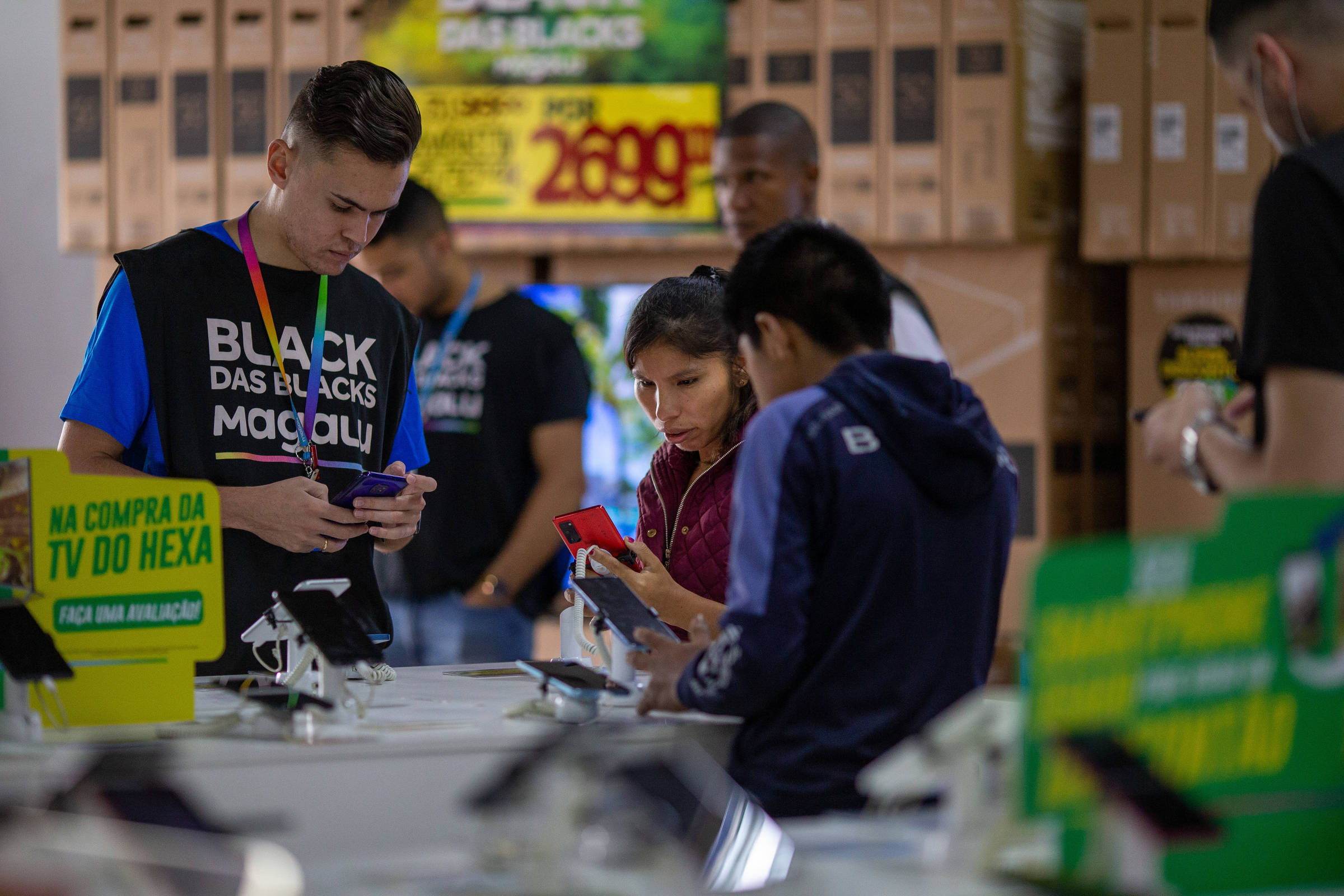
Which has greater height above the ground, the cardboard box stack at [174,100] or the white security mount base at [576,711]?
the cardboard box stack at [174,100]

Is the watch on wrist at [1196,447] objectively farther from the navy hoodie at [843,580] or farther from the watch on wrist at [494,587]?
the watch on wrist at [494,587]

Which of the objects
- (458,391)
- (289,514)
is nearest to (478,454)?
(458,391)

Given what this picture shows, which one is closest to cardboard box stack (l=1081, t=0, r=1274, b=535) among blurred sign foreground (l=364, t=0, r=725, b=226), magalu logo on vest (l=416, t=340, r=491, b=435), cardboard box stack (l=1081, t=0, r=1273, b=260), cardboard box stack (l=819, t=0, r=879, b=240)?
cardboard box stack (l=1081, t=0, r=1273, b=260)

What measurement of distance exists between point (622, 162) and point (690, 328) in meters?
2.31

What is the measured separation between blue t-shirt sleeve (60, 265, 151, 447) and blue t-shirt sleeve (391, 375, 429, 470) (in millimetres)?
467

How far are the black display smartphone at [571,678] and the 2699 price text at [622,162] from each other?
2.75 metres

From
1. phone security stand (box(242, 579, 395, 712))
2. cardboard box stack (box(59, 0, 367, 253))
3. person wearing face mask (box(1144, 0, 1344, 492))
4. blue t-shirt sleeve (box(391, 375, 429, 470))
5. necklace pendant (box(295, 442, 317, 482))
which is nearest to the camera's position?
person wearing face mask (box(1144, 0, 1344, 492))

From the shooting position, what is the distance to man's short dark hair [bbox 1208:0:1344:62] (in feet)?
4.88

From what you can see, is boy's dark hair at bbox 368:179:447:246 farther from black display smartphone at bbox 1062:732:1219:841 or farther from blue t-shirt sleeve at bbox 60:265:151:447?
black display smartphone at bbox 1062:732:1219:841

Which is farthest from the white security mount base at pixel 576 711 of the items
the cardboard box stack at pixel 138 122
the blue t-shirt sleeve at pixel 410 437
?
the cardboard box stack at pixel 138 122

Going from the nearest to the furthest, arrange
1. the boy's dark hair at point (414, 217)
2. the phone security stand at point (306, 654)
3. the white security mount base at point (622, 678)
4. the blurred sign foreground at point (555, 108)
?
the phone security stand at point (306, 654) → the white security mount base at point (622, 678) → the boy's dark hair at point (414, 217) → the blurred sign foreground at point (555, 108)

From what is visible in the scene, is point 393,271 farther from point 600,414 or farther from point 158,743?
point 158,743

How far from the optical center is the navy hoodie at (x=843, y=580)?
1.53 metres

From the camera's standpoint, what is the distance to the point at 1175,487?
4148 mm
